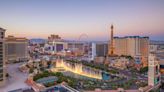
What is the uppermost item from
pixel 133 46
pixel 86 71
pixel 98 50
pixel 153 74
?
pixel 133 46

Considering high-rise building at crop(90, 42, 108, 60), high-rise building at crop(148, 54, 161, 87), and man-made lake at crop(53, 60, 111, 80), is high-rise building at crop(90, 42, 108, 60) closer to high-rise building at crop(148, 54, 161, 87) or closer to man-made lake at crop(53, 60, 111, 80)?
man-made lake at crop(53, 60, 111, 80)

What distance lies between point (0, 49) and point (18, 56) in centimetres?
1125

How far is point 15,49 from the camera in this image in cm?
Result: 2134

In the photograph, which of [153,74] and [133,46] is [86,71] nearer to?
[153,74]

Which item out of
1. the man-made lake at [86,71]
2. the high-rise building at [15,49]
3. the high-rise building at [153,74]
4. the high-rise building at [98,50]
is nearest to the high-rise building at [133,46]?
the high-rise building at [98,50]

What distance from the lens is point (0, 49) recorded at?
10859 millimetres

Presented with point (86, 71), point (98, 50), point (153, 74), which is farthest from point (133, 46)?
point (153, 74)

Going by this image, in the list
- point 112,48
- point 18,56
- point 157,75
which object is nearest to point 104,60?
point 112,48

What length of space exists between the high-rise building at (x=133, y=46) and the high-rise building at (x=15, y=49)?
1071 cm

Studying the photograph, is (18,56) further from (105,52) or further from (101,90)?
(101,90)

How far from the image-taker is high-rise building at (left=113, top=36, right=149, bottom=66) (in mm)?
23603

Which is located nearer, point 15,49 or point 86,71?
point 86,71

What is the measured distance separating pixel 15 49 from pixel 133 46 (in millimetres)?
12356

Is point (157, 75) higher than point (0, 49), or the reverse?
point (0, 49)
